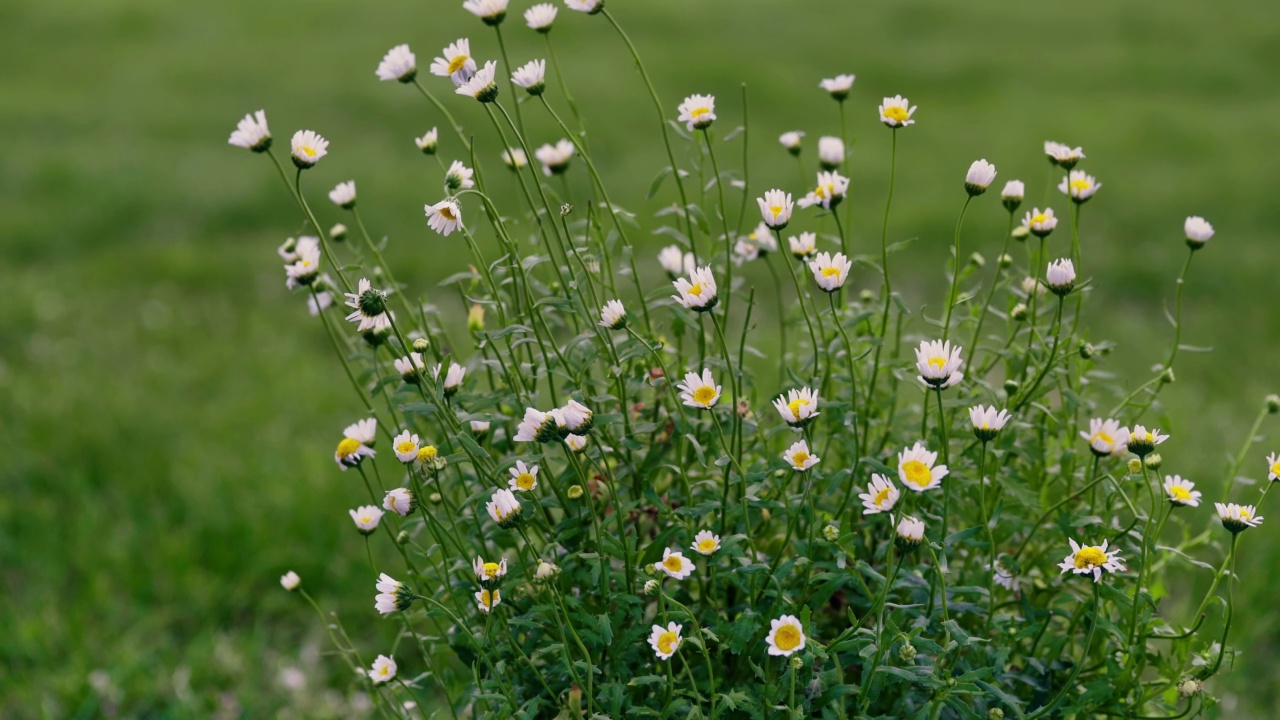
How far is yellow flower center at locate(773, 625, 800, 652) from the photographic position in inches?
47.4

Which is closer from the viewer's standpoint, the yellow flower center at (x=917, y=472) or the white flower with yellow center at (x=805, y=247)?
the yellow flower center at (x=917, y=472)

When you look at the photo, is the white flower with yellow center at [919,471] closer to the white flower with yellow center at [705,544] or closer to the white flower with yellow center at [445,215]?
the white flower with yellow center at [705,544]

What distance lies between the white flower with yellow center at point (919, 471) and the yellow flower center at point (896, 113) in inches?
18.0

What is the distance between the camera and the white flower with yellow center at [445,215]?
1207mm

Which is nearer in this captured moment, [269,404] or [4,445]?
[4,445]

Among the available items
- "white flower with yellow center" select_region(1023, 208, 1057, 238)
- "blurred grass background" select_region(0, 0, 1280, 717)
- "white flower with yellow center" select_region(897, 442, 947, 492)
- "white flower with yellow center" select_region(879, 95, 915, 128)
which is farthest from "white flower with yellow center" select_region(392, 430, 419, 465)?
"blurred grass background" select_region(0, 0, 1280, 717)

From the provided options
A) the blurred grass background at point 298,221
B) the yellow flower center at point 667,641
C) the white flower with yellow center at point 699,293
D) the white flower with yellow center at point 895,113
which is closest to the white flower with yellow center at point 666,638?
the yellow flower center at point 667,641

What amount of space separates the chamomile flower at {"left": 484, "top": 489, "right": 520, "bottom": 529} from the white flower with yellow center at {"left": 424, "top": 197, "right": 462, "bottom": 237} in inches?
11.1

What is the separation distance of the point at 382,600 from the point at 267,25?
26.7 feet

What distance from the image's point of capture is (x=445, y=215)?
4.03 ft

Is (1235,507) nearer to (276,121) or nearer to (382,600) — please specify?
(382,600)

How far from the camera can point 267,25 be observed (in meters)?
8.53

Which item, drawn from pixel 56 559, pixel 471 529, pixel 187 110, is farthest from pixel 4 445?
pixel 187 110

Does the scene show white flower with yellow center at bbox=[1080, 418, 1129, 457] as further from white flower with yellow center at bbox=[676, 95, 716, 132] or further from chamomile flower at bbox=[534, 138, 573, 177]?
chamomile flower at bbox=[534, 138, 573, 177]
